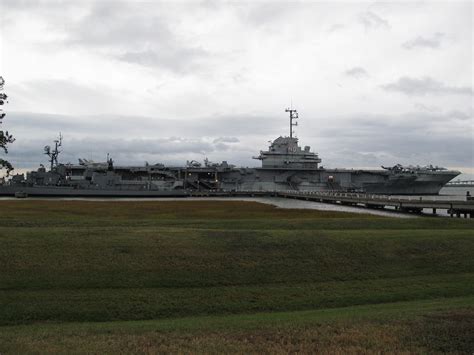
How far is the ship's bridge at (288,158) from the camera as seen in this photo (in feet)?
360

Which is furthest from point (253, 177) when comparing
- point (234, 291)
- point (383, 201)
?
point (234, 291)

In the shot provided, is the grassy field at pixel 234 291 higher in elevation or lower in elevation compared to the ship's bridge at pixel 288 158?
lower

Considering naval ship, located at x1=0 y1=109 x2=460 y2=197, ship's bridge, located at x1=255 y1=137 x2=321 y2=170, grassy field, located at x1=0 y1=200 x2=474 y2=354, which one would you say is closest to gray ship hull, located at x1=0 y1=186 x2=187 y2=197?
naval ship, located at x1=0 y1=109 x2=460 y2=197

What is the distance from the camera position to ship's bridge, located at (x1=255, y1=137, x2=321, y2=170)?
10975 centimetres

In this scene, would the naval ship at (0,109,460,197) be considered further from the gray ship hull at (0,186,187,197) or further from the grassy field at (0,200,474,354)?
the grassy field at (0,200,474,354)

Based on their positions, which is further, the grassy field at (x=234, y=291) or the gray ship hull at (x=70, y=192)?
the gray ship hull at (x=70, y=192)

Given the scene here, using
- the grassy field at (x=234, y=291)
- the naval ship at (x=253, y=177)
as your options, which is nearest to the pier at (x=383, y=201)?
the naval ship at (x=253, y=177)

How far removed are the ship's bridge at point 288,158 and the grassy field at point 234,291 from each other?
88330mm

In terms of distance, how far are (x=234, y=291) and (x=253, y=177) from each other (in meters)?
97.2

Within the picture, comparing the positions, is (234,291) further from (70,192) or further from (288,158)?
(288,158)

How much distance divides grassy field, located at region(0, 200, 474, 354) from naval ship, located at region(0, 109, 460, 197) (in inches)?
3193

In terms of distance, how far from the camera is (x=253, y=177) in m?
110

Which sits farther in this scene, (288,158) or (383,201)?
(288,158)

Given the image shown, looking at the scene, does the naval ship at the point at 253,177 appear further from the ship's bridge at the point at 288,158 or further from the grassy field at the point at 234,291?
the grassy field at the point at 234,291
